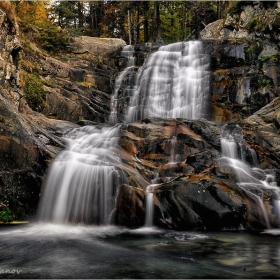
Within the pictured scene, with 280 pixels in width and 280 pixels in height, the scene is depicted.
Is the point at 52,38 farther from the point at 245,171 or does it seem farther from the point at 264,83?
the point at 245,171

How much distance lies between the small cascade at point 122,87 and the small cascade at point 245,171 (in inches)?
292

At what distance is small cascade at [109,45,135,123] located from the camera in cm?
1873

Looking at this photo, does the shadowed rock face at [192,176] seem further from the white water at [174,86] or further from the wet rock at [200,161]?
the white water at [174,86]

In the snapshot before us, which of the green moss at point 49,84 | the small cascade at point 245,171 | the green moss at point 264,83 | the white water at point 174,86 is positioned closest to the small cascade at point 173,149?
the small cascade at point 245,171

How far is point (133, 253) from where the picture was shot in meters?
5.95

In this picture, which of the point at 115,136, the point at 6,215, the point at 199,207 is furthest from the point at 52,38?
the point at 199,207

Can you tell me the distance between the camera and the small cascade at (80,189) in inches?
344

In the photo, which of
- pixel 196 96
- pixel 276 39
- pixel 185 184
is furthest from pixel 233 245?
pixel 276 39

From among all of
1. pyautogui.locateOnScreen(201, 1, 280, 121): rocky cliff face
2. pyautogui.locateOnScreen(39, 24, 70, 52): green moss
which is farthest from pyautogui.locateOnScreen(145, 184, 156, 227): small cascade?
pyautogui.locateOnScreen(39, 24, 70, 52): green moss

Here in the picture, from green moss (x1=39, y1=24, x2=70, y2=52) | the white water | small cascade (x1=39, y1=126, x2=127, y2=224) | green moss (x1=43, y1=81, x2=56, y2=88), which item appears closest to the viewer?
small cascade (x1=39, y1=126, x2=127, y2=224)

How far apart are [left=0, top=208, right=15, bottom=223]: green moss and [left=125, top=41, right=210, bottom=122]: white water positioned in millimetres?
10377

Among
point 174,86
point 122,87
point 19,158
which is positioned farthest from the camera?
point 122,87

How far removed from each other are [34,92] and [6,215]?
831 cm

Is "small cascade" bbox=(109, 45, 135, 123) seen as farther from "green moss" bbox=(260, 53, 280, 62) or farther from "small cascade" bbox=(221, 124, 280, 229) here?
"green moss" bbox=(260, 53, 280, 62)
